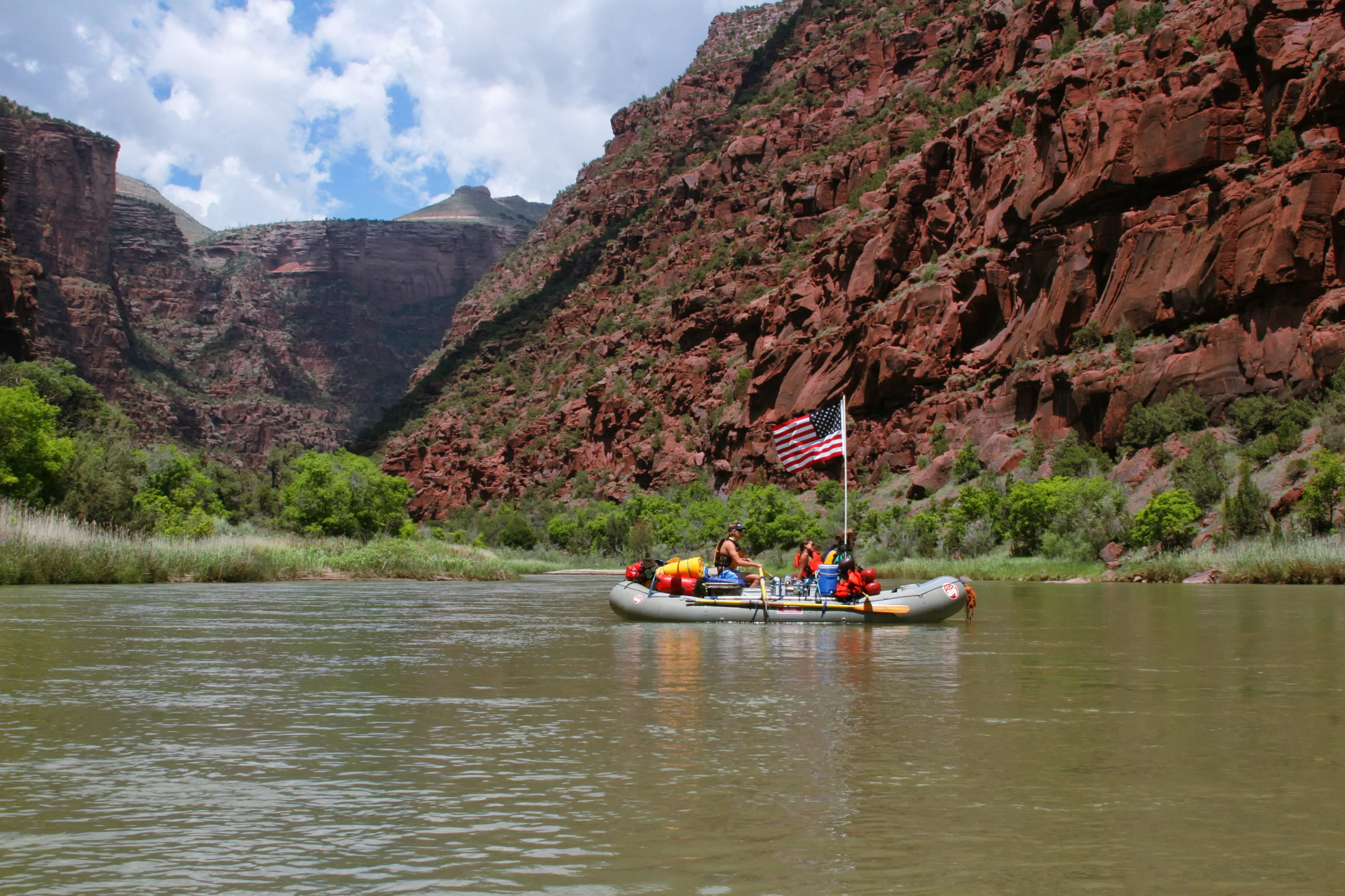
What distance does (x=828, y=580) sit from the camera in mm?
24344

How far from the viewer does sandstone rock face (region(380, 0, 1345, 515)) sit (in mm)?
56312

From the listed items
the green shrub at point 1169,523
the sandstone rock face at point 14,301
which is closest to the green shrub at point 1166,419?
the green shrub at point 1169,523

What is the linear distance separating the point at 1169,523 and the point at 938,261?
35.8m

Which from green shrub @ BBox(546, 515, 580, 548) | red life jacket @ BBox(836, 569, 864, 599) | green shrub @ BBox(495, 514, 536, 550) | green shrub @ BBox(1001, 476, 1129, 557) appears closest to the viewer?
red life jacket @ BBox(836, 569, 864, 599)

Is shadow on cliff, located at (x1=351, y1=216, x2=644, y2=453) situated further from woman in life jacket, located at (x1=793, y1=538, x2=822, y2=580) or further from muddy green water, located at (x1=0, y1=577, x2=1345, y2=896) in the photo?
muddy green water, located at (x1=0, y1=577, x2=1345, y2=896)

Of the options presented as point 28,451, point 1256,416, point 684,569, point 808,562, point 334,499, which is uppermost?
point 1256,416

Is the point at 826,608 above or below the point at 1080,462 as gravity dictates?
below

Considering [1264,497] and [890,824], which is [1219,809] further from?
[1264,497]

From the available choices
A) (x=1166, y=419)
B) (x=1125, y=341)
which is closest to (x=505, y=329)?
(x=1125, y=341)

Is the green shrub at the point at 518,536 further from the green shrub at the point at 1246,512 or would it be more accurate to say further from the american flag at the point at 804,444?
the green shrub at the point at 1246,512

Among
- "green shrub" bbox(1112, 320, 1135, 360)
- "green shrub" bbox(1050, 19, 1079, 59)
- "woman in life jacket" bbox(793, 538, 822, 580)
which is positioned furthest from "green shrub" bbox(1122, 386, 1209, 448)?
"woman in life jacket" bbox(793, 538, 822, 580)

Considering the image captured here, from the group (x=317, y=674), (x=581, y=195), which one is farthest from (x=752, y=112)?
(x=317, y=674)

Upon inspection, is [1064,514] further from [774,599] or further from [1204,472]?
[774,599]

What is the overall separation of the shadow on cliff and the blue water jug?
118605mm
